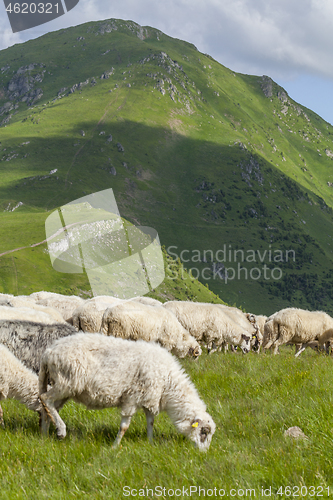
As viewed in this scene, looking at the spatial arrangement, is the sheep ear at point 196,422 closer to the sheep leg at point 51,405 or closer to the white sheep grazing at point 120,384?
the white sheep grazing at point 120,384

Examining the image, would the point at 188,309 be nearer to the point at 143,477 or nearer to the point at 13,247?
the point at 143,477

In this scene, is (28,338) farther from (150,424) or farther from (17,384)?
(150,424)

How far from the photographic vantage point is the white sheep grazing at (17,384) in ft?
23.2

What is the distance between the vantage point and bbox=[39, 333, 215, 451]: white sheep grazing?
20.9 feet

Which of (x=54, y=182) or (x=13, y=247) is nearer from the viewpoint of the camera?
(x=13, y=247)

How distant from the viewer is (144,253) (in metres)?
105

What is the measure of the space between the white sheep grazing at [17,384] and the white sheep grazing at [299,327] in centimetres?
1315

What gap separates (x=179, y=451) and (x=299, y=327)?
13.7m

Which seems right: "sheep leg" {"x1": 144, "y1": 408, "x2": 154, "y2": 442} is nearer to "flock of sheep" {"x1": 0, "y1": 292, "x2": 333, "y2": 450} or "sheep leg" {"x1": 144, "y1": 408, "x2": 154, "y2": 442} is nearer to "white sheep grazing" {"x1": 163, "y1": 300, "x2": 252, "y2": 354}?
"flock of sheep" {"x1": 0, "y1": 292, "x2": 333, "y2": 450}

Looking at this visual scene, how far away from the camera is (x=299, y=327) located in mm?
18156

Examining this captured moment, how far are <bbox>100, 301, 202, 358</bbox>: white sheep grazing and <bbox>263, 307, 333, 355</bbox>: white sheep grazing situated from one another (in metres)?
6.16

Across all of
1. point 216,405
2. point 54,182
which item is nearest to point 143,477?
point 216,405

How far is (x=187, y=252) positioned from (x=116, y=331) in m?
154

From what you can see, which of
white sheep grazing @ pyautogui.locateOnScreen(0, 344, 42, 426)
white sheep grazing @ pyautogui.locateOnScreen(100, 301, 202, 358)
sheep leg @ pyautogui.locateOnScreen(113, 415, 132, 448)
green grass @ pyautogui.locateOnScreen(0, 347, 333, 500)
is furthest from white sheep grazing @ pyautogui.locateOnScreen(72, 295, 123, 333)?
sheep leg @ pyautogui.locateOnScreen(113, 415, 132, 448)
